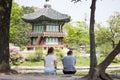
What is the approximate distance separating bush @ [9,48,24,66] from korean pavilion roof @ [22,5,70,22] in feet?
68.4

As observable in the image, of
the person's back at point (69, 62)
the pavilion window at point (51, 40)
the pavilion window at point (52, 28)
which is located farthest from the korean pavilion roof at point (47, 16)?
the person's back at point (69, 62)

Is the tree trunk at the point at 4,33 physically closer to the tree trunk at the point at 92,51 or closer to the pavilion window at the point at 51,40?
the tree trunk at the point at 92,51

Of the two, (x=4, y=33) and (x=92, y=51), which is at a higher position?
(x=4, y=33)

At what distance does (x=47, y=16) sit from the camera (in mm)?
55375

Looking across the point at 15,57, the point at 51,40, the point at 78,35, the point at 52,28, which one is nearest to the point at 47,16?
the point at 52,28

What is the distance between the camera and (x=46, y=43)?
56938 mm

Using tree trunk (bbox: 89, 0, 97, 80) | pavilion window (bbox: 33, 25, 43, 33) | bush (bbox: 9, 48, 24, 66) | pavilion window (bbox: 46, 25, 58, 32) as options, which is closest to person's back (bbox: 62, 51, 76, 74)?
tree trunk (bbox: 89, 0, 97, 80)

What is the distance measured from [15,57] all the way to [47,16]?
866 inches

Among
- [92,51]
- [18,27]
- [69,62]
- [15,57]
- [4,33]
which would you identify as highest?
[18,27]

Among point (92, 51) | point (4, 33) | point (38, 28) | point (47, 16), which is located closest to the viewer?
point (92, 51)

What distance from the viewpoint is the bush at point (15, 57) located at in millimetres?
33188

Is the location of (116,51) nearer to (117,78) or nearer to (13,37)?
(117,78)

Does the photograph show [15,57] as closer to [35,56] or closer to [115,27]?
[35,56]

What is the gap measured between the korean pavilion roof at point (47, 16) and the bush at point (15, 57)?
20.9 metres
